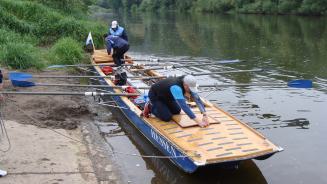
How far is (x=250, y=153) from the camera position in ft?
24.6

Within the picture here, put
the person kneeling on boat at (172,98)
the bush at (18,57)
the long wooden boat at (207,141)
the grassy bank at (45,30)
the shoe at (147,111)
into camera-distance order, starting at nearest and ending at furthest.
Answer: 1. the long wooden boat at (207,141)
2. the person kneeling on boat at (172,98)
3. the shoe at (147,111)
4. the bush at (18,57)
5. the grassy bank at (45,30)

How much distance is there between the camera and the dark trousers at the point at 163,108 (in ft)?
29.9

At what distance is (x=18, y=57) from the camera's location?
15000 mm

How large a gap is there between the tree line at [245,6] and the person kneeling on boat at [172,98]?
1594 inches

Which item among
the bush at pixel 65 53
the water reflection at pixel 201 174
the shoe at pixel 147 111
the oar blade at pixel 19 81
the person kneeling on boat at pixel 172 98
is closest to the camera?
the water reflection at pixel 201 174

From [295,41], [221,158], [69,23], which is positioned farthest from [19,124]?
[295,41]

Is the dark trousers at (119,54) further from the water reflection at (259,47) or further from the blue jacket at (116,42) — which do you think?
the water reflection at (259,47)

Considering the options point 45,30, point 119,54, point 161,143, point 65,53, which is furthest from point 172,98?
point 45,30

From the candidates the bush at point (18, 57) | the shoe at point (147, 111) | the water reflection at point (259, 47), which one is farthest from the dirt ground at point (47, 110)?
the water reflection at point (259, 47)

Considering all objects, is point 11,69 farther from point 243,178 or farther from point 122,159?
point 243,178

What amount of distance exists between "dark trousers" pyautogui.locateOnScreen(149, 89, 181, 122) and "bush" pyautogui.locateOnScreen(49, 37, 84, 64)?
336 inches

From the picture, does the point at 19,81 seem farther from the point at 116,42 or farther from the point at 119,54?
the point at 119,54

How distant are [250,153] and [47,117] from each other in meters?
5.39

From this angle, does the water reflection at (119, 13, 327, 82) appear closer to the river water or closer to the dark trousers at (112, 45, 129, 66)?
the river water
